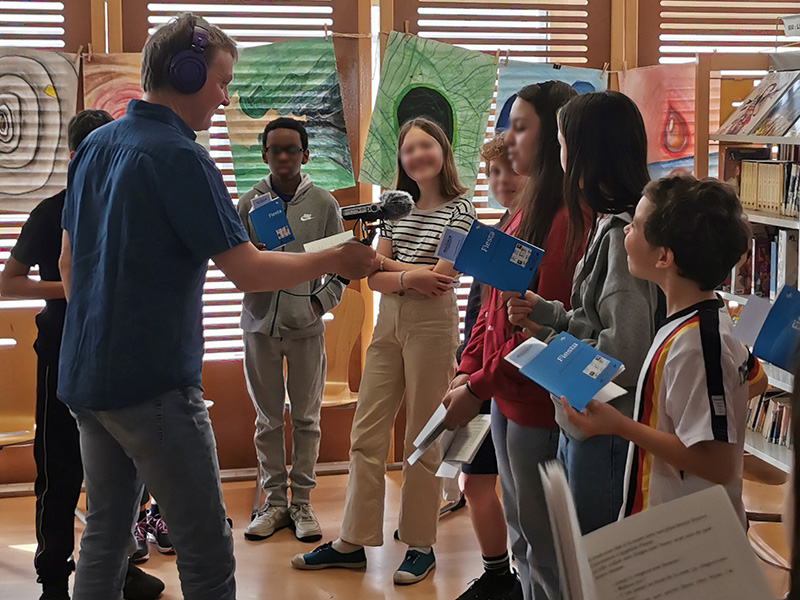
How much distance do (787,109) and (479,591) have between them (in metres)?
2.21

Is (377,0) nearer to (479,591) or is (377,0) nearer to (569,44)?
(569,44)

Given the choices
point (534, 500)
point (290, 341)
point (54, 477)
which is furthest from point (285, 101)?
point (534, 500)

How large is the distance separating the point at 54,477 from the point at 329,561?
112 centimetres

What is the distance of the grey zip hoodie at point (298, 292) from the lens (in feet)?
12.9

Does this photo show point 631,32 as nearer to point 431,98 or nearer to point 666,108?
point 666,108

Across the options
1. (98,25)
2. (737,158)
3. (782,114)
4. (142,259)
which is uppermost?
(98,25)

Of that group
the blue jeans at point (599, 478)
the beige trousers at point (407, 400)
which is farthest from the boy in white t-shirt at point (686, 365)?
the beige trousers at point (407, 400)

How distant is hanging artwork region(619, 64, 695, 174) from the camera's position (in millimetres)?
4750

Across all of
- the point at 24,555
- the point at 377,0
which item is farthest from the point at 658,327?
the point at 377,0

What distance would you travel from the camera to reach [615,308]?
1.91m

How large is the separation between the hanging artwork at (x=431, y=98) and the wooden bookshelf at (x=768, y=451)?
1907 mm

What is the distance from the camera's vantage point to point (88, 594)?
2.16 m

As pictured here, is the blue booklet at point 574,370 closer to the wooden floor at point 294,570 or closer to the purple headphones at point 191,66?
the purple headphones at point 191,66

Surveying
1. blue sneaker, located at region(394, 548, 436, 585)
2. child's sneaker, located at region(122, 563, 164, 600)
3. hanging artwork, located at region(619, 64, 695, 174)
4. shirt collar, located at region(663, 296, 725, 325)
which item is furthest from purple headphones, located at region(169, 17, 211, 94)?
hanging artwork, located at region(619, 64, 695, 174)
